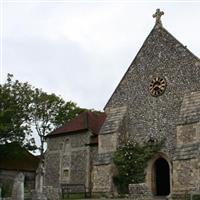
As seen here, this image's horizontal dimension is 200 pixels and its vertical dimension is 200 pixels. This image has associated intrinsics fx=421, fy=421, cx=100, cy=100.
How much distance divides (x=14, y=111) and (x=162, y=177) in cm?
1509

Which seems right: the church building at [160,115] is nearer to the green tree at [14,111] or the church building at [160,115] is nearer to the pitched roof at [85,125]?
the pitched roof at [85,125]

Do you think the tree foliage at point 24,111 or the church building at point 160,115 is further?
the tree foliage at point 24,111

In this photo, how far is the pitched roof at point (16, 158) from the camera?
3848 centimetres

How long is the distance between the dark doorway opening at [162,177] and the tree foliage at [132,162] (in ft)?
3.10

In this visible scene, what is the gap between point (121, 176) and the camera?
2603 centimetres

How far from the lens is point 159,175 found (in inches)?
1059

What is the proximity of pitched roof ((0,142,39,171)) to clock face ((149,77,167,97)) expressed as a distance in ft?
53.4

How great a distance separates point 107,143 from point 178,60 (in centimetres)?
700

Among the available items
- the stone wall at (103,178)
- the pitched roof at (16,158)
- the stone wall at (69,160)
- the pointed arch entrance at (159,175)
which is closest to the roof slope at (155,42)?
A: the stone wall at (103,178)

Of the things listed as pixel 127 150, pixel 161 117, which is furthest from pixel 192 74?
pixel 127 150

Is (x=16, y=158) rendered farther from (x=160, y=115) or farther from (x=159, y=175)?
(x=160, y=115)

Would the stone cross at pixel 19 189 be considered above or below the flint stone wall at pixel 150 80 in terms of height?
below

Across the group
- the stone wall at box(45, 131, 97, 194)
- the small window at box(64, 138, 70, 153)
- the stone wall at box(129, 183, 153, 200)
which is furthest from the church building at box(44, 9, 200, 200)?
the small window at box(64, 138, 70, 153)

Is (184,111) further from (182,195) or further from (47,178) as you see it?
(47,178)
